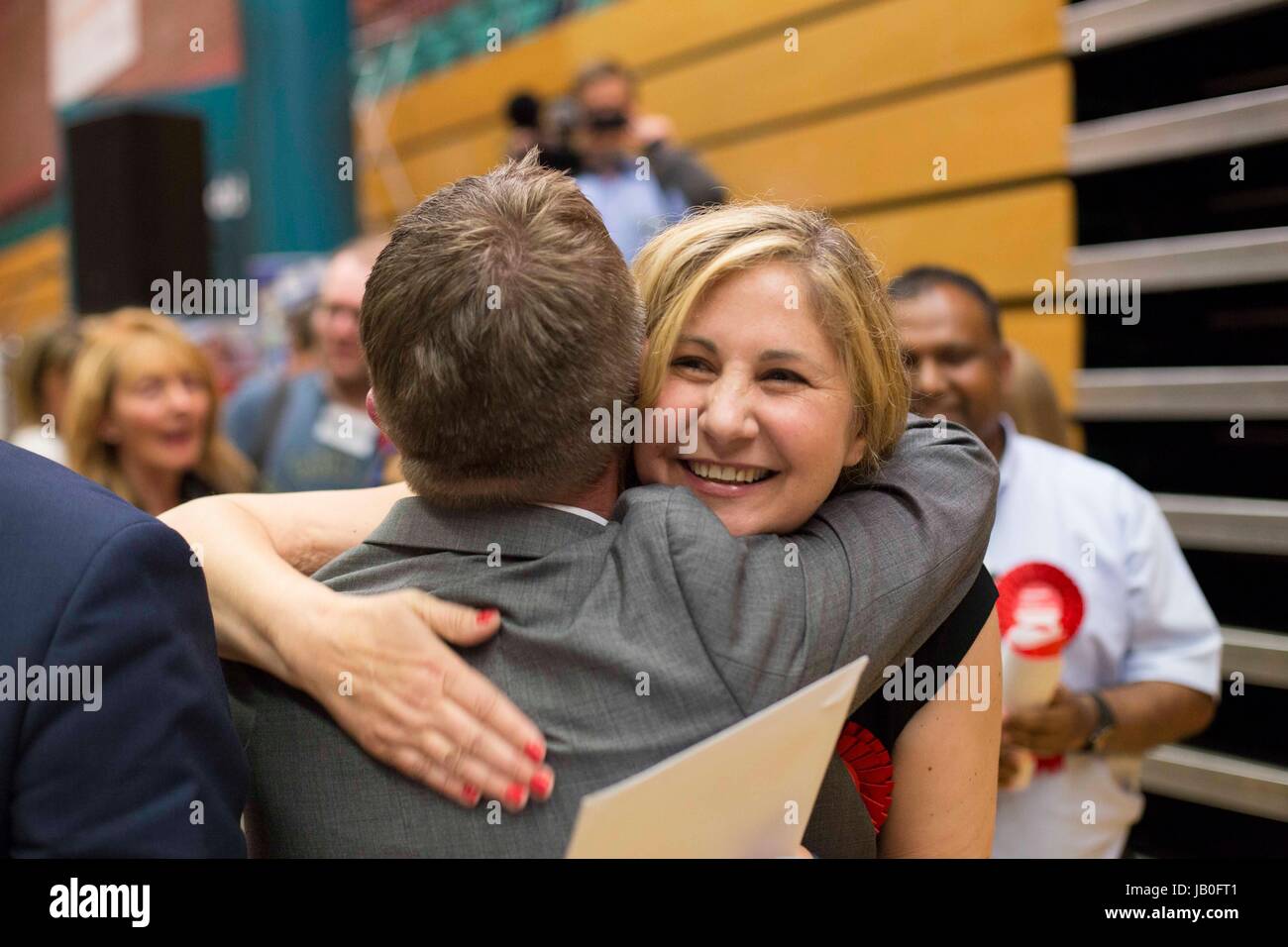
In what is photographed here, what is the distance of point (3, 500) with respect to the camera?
903 millimetres

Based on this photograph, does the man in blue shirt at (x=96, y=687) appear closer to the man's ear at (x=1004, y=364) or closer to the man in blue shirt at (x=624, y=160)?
the man's ear at (x=1004, y=364)

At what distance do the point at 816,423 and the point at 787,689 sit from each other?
31 cm

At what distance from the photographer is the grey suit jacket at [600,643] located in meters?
0.97

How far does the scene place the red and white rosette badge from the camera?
1727 millimetres

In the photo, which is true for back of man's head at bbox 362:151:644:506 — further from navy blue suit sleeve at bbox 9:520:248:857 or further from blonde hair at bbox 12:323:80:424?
blonde hair at bbox 12:323:80:424

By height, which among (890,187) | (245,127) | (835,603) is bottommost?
(835,603)

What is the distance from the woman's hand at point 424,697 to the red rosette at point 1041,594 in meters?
1.01

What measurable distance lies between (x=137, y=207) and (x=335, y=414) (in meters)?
1.56

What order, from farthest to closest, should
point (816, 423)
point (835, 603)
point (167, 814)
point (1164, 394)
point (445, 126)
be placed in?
1. point (445, 126)
2. point (1164, 394)
3. point (816, 423)
4. point (835, 603)
5. point (167, 814)

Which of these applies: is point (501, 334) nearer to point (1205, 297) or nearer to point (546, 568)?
point (546, 568)

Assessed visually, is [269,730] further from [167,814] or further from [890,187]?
[890,187]

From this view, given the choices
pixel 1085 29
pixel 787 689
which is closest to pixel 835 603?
pixel 787 689

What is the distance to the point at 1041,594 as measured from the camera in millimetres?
1773

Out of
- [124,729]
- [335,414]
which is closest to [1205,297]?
[335,414]
